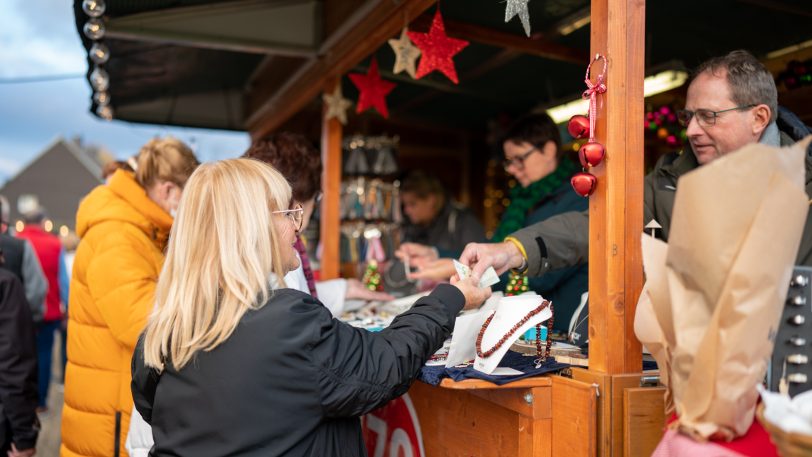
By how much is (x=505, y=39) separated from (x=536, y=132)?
2.93 feet

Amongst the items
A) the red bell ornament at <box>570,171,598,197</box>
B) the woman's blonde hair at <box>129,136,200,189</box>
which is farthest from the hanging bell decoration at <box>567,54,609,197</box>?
the woman's blonde hair at <box>129,136,200,189</box>

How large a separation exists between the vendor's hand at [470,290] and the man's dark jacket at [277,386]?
40 cm

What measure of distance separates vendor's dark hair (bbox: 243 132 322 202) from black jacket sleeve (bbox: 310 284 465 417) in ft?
3.58

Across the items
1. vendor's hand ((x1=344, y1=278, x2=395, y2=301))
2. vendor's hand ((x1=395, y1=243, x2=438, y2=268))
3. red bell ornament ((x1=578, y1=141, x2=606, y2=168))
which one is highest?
red bell ornament ((x1=578, y1=141, x2=606, y2=168))

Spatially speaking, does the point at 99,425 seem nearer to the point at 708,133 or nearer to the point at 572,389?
the point at 572,389

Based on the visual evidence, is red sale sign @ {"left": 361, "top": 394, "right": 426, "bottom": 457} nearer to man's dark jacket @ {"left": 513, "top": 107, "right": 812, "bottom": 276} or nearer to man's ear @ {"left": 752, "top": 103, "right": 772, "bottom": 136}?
A: man's dark jacket @ {"left": 513, "top": 107, "right": 812, "bottom": 276}

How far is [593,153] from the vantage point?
1873 millimetres

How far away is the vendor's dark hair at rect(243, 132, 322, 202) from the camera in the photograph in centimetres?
285

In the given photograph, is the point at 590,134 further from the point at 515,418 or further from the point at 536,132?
the point at 536,132

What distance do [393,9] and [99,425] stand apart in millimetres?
2434

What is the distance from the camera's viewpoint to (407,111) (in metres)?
7.52

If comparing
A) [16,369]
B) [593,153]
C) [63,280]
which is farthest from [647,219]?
[63,280]

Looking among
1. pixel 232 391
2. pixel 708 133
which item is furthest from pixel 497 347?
pixel 708 133

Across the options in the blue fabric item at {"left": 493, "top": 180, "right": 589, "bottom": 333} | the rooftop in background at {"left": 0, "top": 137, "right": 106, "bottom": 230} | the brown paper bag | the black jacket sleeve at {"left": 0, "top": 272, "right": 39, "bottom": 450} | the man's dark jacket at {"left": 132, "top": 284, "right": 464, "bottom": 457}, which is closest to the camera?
the brown paper bag
